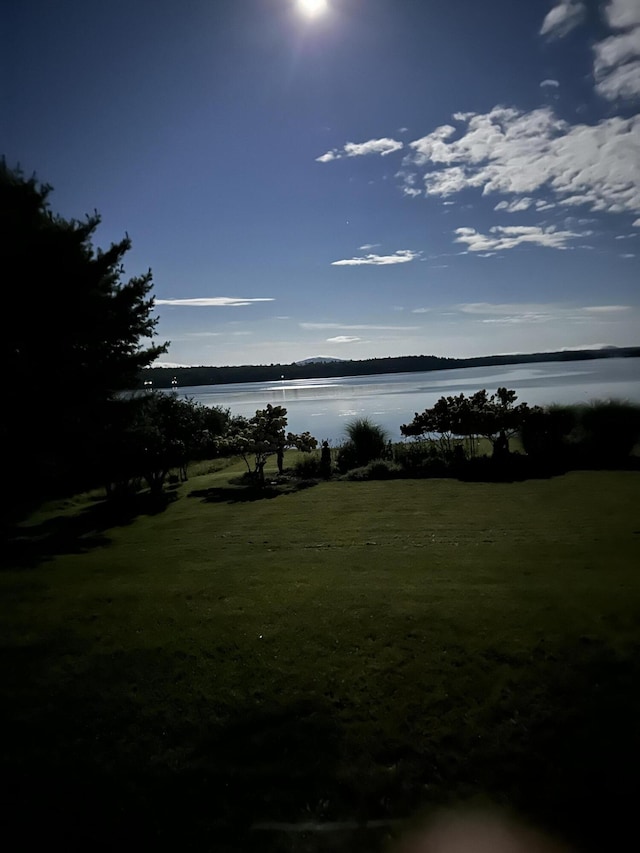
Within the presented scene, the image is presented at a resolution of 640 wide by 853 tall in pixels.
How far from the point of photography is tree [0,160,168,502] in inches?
482

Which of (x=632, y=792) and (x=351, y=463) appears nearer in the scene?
(x=632, y=792)

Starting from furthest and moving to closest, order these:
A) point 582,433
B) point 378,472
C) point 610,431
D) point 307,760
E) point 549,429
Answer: point 549,429 < point 582,433 < point 378,472 < point 610,431 < point 307,760

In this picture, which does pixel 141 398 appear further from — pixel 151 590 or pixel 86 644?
pixel 86 644

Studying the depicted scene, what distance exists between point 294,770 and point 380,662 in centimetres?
151

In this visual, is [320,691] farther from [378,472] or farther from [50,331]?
[378,472]

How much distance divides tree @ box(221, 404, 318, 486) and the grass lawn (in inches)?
376

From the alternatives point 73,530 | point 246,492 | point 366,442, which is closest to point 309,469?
point 366,442

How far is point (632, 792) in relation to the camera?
11.0ft

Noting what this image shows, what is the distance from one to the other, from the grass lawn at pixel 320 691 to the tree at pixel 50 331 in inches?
191

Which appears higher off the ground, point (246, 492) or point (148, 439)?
point (148, 439)

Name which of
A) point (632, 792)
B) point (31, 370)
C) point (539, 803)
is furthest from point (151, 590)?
point (31, 370)

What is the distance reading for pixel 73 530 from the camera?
13211 millimetres

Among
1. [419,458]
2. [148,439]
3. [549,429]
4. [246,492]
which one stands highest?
[148,439]

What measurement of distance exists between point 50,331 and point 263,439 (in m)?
8.17
